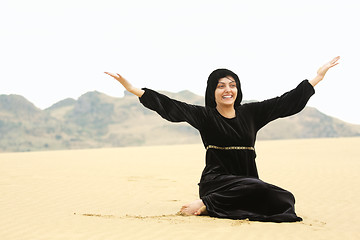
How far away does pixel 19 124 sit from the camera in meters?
112

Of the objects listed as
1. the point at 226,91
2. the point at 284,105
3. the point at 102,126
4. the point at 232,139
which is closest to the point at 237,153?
the point at 232,139

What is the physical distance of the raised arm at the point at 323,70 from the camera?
21.5ft

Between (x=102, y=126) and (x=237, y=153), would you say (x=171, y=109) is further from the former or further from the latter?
(x=102, y=126)

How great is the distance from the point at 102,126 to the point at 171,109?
116m

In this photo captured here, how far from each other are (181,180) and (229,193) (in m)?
5.82

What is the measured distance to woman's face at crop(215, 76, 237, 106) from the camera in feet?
20.8

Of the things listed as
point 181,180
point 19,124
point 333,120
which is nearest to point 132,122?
point 19,124

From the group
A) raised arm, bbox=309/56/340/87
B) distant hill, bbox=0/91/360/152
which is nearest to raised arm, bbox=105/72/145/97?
raised arm, bbox=309/56/340/87

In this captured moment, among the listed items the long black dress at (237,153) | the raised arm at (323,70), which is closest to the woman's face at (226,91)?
the long black dress at (237,153)

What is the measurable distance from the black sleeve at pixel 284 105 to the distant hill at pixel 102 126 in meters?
94.4

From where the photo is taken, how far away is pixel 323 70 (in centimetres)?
657

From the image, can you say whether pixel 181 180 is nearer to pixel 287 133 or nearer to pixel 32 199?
pixel 32 199

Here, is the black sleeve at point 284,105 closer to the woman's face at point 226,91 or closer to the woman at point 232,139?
the woman at point 232,139

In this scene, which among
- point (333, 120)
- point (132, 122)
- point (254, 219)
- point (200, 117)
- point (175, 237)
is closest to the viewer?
point (175, 237)
